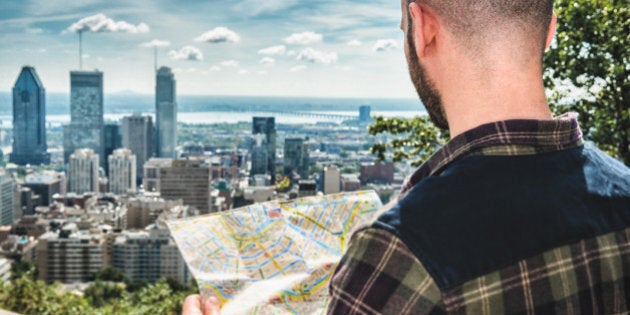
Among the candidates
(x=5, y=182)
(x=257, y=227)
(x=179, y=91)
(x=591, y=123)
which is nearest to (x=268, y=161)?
(x=5, y=182)

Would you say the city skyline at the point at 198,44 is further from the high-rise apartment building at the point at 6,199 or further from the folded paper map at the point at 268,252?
the folded paper map at the point at 268,252

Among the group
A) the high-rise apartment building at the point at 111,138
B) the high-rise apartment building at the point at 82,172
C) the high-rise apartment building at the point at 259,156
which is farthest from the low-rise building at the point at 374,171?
the high-rise apartment building at the point at 111,138

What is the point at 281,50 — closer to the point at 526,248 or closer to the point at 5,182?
the point at 5,182

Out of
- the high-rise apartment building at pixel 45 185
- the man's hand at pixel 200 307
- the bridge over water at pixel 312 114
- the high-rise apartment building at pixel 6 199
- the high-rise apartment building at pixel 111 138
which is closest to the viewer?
the man's hand at pixel 200 307

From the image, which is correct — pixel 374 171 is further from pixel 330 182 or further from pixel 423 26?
pixel 423 26

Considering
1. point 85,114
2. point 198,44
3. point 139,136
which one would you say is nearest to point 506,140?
point 139,136
